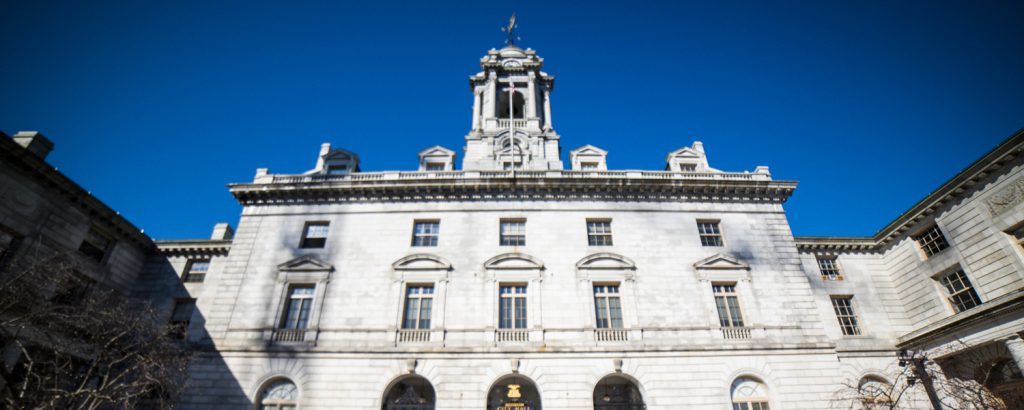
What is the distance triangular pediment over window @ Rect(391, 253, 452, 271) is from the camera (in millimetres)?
22047

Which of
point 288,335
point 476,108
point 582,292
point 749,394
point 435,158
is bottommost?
point 749,394

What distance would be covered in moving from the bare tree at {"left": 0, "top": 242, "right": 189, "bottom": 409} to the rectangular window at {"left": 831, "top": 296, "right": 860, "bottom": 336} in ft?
102

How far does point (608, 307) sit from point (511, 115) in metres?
13.8

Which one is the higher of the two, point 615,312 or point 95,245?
point 95,245

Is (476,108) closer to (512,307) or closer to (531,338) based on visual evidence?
(512,307)

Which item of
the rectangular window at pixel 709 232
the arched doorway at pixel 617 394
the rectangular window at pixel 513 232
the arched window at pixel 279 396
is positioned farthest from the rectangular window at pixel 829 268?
the arched window at pixel 279 396

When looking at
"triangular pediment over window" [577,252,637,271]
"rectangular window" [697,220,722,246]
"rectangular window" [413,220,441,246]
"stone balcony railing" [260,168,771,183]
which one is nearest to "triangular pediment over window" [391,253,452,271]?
"rectangular window" [413,220,441,246]

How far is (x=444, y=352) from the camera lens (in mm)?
19812

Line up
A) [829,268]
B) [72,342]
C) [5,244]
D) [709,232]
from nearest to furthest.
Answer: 1. [5,244]
2. [72,342]
3. [709,232]
4. [829,268]

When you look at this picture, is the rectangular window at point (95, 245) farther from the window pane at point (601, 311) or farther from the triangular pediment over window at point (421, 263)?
the window pane at point (601, 311)

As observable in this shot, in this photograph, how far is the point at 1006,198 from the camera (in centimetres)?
1953

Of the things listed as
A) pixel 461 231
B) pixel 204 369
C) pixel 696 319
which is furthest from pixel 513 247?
pixel 204 369

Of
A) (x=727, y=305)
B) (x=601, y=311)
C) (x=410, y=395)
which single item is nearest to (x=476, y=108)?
(x=601, y=311)

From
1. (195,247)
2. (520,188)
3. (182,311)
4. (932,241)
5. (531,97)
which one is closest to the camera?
(932,241)
